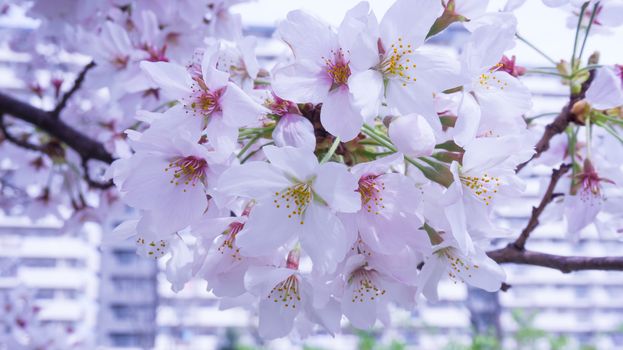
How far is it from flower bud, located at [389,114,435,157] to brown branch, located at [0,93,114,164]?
1.09 m

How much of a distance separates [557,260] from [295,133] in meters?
0.57

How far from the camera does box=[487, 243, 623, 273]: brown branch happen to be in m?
0.90

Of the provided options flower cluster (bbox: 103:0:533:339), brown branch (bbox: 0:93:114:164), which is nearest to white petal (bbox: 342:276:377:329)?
flower cluster (bbox: 103:0:533:339)

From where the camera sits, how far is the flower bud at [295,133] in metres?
0.66

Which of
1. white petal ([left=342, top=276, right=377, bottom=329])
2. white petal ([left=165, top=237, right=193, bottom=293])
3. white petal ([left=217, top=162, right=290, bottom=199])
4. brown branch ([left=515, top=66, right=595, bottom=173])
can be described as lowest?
white petal ([left=165, top=237, right=193, bottom=293])

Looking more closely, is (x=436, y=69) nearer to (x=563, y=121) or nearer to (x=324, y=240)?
(x=324, y=240)

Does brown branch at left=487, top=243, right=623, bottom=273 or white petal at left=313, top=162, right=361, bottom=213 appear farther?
brown branch at left=487, top=243, right=623, bottom=273

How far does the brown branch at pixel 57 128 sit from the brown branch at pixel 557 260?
1.02 metres

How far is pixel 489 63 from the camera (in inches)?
28.4

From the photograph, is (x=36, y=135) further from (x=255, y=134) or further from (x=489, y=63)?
(x=489, y=63)

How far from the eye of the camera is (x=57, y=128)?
169 cm

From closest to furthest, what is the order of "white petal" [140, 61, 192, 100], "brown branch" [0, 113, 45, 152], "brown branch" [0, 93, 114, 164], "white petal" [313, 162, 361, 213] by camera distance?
"white petal" [313, 162, 361, 213] < "white petal" [140, 61, 192, 100] < "brown branch" [0, 93, 114, 164] < "brown branch" [0, 113, 45, 152]

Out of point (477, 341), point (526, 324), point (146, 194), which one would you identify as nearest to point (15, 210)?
point (146, 194)

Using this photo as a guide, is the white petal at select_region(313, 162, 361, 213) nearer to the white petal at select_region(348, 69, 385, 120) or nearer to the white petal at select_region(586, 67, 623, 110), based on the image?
the white petal at select_region(348, 69, 385, 120)
